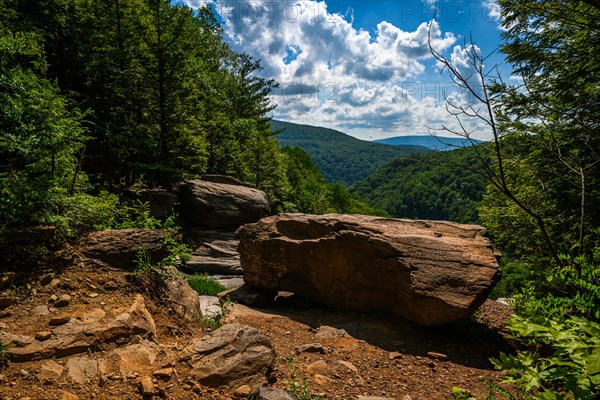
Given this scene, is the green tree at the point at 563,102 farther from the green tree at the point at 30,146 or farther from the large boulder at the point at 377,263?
the green tree at the point at 30,146

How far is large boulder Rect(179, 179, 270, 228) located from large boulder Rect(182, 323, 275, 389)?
1365 cm

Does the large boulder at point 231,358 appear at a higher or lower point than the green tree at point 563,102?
lower

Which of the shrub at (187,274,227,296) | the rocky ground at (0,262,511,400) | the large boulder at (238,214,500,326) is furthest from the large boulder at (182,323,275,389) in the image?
the shrub at (187,274,227,296)

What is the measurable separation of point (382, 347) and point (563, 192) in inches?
229

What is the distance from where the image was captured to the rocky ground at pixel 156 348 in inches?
149

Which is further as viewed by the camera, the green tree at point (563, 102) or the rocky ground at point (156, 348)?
the green tree at point (563, 102)

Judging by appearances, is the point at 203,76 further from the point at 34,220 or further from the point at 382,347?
the point at 382,347

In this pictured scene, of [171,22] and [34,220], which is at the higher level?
[171,22]

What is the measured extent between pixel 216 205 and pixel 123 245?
491 inches

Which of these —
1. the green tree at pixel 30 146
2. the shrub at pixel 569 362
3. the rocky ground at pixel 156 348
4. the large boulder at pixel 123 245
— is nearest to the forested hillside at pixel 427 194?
the rocky ground at pixel 156 348

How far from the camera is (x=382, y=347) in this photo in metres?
7.47

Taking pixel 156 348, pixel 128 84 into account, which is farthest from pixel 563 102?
pixel 128 84

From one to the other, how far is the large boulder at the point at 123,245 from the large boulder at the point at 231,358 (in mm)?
2164

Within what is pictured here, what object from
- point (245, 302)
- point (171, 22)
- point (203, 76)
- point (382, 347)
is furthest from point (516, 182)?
point (203, 76)
